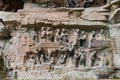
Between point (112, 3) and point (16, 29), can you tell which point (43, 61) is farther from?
point (112, 3)

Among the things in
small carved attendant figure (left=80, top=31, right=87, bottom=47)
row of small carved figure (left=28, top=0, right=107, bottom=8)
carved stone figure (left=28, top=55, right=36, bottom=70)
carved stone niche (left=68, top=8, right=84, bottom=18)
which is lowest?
carved stone figure (left=28, top=55, right=36, bottom=70)

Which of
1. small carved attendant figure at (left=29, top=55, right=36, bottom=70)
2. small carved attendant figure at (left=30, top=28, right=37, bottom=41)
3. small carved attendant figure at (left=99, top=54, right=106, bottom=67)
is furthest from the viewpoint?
small carved attendant figure at (left=30, top=28, right=37, bottom=41)

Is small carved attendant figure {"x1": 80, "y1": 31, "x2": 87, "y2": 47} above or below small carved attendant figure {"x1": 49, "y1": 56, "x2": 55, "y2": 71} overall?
above

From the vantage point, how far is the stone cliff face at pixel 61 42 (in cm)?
918

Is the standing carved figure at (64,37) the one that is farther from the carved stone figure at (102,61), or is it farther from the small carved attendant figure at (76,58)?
the carved stone figure at (102,61)

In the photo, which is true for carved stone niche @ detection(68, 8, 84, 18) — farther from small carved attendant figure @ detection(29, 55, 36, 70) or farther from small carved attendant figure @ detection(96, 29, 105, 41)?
small carved attendant figure @ detection(29, 55, 36, 70)

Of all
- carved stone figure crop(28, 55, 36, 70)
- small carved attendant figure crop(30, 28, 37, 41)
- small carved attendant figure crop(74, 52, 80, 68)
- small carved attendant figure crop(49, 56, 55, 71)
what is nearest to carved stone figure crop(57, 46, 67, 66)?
small carved attendant figure crop(49, 56, 55, 71)

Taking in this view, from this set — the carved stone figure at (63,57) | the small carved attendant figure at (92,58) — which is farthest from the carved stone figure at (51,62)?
the small carved attendant figure at (92,58)

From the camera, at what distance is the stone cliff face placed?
9180mm

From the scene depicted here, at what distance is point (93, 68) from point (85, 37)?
3.51 feet

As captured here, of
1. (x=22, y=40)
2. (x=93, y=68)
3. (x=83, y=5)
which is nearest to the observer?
(x=93, y=68)

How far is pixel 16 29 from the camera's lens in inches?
394

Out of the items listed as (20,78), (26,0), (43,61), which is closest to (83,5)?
(26,0)

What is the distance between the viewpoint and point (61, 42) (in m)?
9.48
